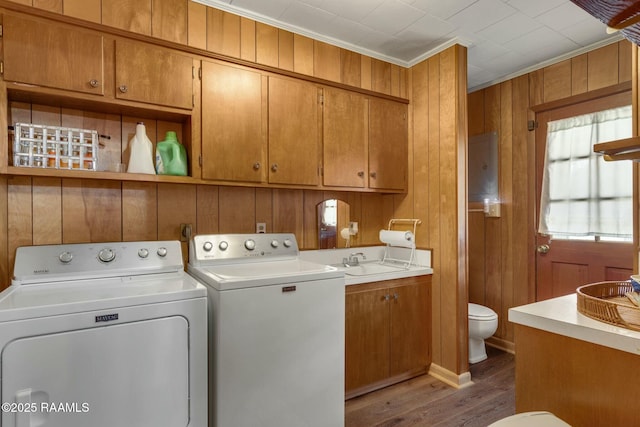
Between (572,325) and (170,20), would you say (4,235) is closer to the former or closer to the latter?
(170,20)

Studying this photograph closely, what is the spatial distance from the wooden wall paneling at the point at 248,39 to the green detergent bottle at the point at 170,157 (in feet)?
2.24

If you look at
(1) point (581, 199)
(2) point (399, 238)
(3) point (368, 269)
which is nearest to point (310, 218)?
(3) point (368, 269)

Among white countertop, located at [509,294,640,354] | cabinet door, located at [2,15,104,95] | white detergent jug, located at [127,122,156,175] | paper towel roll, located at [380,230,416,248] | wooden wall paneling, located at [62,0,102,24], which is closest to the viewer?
white countertop, located at [509,294,640,354]

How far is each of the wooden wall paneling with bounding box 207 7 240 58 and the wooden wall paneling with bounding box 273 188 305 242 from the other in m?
0.95

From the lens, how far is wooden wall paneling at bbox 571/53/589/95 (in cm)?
255

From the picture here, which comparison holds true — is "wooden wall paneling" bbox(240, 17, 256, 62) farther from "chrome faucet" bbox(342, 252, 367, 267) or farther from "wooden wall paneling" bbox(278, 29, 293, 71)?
"chrome faucet" bbox(342, 252, 367, 267)

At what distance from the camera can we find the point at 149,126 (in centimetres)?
206

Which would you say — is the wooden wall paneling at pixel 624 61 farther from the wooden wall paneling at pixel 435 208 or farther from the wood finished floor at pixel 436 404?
the wood finished floor at pixel 436 404

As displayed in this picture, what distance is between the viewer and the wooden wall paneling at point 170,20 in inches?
73.6

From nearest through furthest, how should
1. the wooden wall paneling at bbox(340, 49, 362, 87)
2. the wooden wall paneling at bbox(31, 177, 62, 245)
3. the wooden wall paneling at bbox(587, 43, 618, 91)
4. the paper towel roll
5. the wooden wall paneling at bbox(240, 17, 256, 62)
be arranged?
the wooden wall paneling at bbox(31, 177, 62, 245)
the wooden wall paneling at bbox(240, 17, 256, 62)
the wooden wall paneling at bbox(587, 43, 618, 91)
the wooden wall paneling at bbox(340, 49, 362, 87)
the paper towel roll

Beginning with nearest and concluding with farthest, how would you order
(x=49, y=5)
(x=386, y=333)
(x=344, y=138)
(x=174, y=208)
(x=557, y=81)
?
(x=49, y=5) < (x=174, y=208) < (x=386, y=333) < (x=344, y=138) < (x=557, y=81)

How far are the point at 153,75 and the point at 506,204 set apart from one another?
9.68ft

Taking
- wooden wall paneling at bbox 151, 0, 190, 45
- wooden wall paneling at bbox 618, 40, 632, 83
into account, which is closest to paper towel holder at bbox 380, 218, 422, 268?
wooden wall paneling at bbox 618, 40, 632, 83

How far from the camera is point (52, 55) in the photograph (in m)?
1.63
